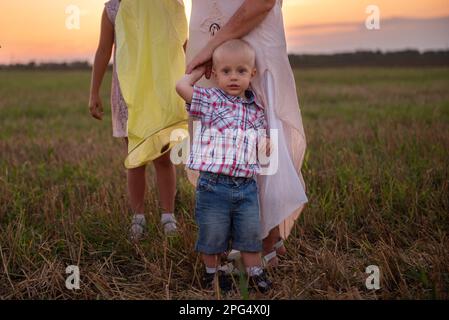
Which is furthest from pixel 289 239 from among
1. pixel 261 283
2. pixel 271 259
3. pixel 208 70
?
pixel 208 70

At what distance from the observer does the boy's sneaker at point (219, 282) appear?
113 inches

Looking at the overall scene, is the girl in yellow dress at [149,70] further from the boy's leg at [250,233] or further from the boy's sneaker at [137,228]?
the boy's leg at [250,233]

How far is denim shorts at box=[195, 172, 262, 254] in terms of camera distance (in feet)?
9.11

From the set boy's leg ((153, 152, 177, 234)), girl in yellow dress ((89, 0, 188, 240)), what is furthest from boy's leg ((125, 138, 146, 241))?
girl in yellow dress ((89, 0, 188, 240))

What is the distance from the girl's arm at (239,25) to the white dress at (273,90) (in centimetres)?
7

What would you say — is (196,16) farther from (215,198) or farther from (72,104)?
Answer: (72,104)

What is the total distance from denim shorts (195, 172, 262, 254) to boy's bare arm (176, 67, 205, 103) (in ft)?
1.27

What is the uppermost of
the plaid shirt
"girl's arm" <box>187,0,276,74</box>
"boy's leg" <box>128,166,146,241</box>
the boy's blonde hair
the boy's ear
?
"girl's arm" <box>187,0,276,74</box>

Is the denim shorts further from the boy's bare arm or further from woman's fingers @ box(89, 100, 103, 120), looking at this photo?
woman's fingers @ box(89, 100, 103, 120)

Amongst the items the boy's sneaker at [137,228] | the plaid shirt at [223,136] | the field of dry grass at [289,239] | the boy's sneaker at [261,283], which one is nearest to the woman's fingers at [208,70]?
the plaid shirt at [223,136]

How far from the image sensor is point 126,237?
11.6 ft

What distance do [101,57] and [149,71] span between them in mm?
485

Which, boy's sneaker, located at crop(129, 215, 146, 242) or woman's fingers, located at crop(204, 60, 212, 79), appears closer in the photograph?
woman's fingers, located at crop(204, 60, 212, 79)

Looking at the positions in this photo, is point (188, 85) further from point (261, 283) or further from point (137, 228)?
point (137, 228)
